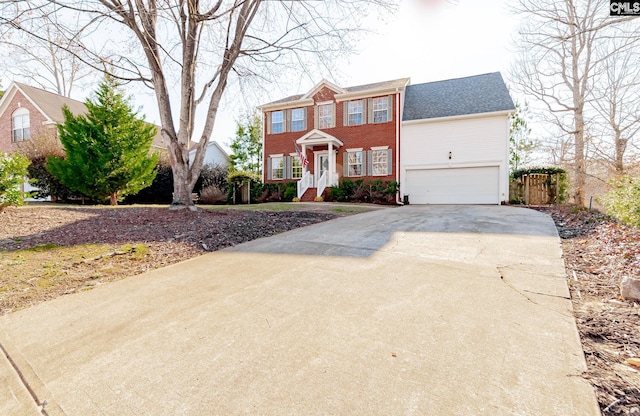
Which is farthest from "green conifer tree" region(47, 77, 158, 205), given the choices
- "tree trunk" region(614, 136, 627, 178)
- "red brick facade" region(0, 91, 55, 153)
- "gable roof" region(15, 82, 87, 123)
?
"tree trunk" region(614, 136, 627, 178)

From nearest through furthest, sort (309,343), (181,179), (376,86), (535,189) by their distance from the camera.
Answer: (309,343) < (181,179) < (535,189) < (376,86)

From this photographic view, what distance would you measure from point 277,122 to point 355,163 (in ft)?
19.5

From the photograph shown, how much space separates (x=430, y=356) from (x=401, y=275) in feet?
5.29

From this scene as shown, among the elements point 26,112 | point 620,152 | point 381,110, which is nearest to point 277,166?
point 381,110

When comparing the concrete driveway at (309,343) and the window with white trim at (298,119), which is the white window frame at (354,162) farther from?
the concrete driveway at (309,343)

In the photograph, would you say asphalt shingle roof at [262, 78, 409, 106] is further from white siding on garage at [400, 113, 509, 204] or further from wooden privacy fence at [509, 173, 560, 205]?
wooden privacy fence at [509, 173, 560, 205]

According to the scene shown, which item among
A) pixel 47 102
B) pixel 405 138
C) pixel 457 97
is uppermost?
pixel 47 102

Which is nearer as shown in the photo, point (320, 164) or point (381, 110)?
point (381, 110)

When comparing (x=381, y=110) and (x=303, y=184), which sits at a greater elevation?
(x=381, y=110)

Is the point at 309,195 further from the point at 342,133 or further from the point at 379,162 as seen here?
the point at 379,162

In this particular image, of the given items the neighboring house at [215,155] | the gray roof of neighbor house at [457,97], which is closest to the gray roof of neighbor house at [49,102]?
the neighboring house at [215,155]

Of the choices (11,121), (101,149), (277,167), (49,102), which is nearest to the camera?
(101,149)

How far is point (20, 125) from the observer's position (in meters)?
20.1

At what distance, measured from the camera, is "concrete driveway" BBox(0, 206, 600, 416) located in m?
1.68
